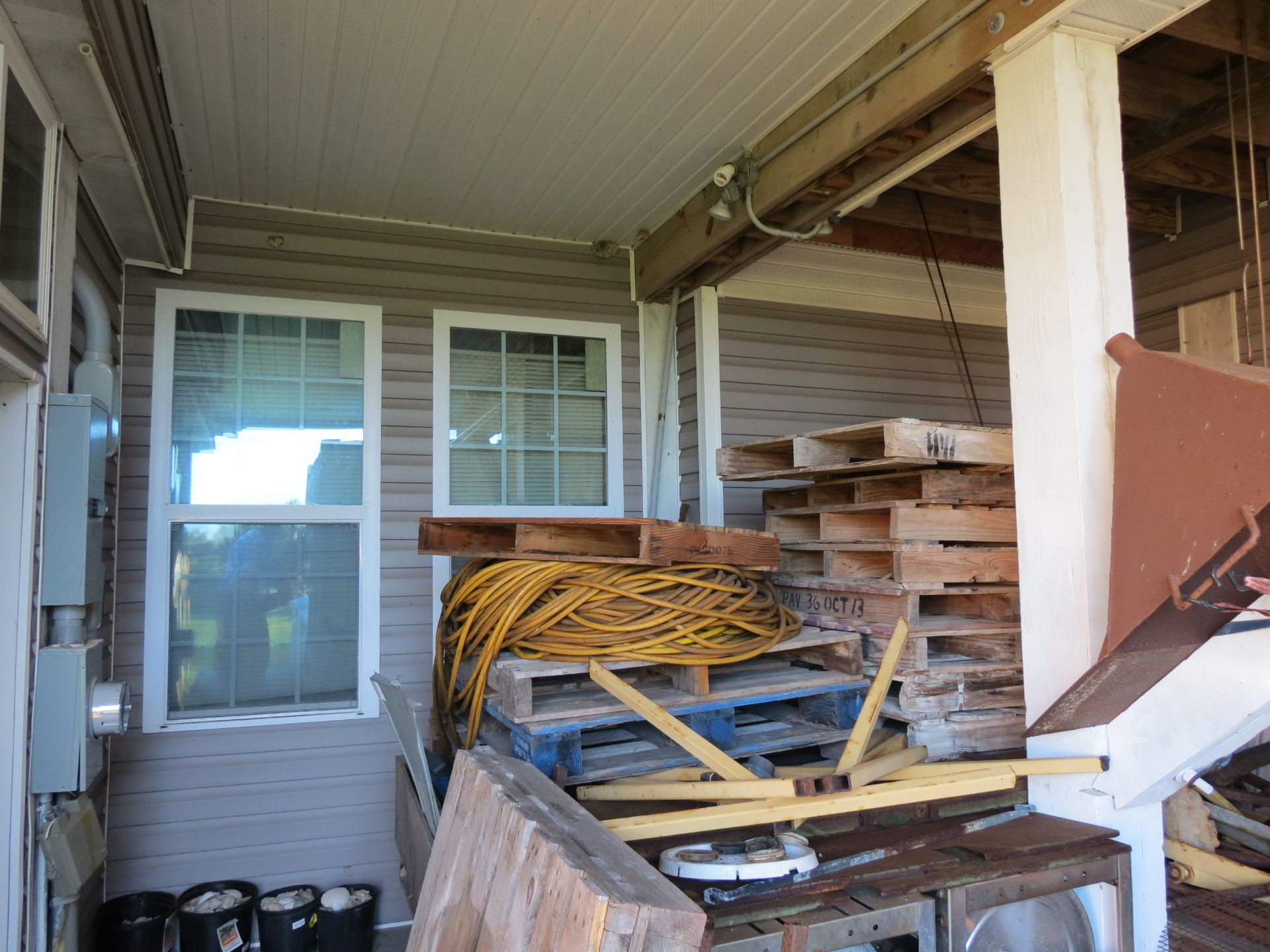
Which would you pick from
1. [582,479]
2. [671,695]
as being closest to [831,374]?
[582,479]

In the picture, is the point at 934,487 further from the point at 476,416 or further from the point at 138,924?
the point at 138,924

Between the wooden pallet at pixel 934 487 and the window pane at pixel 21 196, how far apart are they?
298 cm

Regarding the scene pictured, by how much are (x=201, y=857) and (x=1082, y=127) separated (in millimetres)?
4603

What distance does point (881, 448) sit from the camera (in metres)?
3.42

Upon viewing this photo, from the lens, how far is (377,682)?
3129mm

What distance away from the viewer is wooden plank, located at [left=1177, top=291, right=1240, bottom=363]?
14.5 feet

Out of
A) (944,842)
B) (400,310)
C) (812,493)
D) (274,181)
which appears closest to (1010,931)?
(944,842)

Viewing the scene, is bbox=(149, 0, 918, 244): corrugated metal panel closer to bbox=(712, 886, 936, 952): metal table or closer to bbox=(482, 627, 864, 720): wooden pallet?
bbox=(482, 627, 864, 720): wooden pallet

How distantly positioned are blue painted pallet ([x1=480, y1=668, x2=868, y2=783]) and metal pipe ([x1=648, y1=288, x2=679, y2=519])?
1.68 meters

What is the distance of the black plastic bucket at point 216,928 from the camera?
3.64 meters

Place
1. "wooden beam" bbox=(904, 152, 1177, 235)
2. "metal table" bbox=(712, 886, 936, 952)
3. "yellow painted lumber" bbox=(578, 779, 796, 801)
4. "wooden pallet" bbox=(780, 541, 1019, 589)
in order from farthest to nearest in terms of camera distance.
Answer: "wooden beam" bbox=(904, 152, 1177, 235), "wooden pallet" bbox=(780, 541, 1019, 589), "yellow painted lumber" bbox=(578, 779, 796, 801), "metal table" bbox=(712, 886, 936, 952)

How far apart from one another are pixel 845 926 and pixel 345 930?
2.83m

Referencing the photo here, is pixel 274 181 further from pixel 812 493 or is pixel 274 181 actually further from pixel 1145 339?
pixel 1145 339

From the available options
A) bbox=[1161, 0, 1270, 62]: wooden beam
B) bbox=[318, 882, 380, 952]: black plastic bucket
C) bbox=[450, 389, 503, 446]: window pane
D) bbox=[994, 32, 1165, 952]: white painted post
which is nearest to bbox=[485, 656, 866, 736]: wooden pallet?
bbox=[994, 32, 1165, 952]: white painted post
